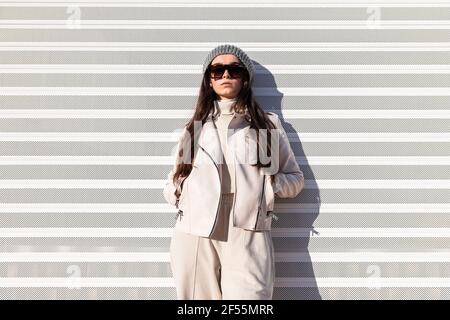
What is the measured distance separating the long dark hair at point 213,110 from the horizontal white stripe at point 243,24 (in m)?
0.40

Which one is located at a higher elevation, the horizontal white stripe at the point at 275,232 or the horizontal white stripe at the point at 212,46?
the horizontal white stripe at the point at 212,46

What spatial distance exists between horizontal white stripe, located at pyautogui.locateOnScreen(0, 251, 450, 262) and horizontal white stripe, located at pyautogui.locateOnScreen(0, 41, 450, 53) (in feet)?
3.79

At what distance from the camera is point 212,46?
277 centimetres

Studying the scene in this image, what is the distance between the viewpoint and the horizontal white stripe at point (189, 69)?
108 inches

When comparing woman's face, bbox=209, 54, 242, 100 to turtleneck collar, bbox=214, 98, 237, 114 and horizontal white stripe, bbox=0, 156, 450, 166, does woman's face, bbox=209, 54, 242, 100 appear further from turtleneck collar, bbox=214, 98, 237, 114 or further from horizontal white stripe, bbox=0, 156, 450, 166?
horizontal white stripe, bbox=0, 156, 450, 166

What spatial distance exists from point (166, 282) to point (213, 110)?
971 mm

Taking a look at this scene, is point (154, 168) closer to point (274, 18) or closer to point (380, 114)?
point (274, 18)

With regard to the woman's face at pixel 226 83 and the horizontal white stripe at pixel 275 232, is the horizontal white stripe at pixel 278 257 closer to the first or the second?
the horizontal white stripe at pixel 275 232

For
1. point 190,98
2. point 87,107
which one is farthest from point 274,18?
point 87,107

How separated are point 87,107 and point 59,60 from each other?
13.0 inches
